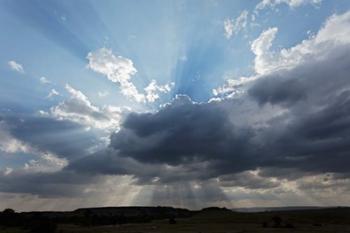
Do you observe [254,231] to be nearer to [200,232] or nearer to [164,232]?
[200,232]

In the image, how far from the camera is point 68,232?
13338 cm

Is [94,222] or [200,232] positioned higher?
[94,222]

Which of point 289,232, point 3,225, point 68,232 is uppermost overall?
point 3,225

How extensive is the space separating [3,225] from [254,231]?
104967 millimetres

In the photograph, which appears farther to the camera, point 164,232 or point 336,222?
point 336,222

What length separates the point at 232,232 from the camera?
364ft

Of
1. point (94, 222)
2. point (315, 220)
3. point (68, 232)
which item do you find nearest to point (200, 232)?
point (68, 232)

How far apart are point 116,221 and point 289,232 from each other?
104578 mm

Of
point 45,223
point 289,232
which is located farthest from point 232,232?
point 45,223

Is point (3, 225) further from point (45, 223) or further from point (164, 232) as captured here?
point (164, 232)

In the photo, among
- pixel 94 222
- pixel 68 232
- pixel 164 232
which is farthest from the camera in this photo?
pixel 94 222

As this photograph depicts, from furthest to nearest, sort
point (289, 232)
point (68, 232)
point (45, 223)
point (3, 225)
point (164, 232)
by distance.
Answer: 1. point (3, 225)
2. point (45, 223)
3. point (68, 232)
4. point (164, 232)
5. point (289, 232)

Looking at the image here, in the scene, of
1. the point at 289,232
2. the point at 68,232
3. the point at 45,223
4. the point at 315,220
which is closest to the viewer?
the point at 289,232

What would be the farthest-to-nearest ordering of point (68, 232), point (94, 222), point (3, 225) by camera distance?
point (94, 222)
point (3, 225)
point (68, 232)
